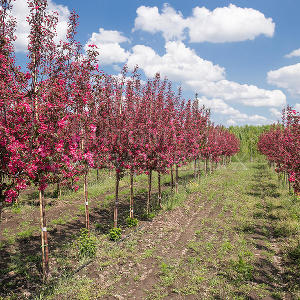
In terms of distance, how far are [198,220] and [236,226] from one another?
1.99 meters

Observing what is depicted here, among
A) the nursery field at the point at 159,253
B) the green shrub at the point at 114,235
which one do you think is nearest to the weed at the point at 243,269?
the nursery field at the point at 159,253

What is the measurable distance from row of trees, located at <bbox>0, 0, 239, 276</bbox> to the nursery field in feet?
3.55

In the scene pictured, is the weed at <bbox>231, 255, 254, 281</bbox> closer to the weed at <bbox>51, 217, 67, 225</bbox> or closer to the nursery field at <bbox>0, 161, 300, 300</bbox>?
the nursery field at <bbox>0, 161, 300, 300</bbox>

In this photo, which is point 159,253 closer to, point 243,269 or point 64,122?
point 243,269

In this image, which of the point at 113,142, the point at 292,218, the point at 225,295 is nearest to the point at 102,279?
the point at 225,295

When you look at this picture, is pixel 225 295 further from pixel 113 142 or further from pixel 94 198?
pixel 94 198

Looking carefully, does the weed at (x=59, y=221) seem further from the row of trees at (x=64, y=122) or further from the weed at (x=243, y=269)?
the weed at (x=243, y=269)

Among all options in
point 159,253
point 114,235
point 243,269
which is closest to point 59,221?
point 114,235

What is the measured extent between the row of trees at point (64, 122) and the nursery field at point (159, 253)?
1081mm

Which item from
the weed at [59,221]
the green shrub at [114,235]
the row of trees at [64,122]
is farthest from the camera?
the weed at [59,221]

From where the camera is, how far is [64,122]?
682 centimetres

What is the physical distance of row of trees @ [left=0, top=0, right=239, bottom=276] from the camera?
19.8 feet

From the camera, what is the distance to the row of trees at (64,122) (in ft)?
19.8

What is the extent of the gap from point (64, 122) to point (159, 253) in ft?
19.3
